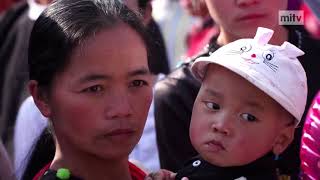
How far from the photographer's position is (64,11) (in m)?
2.30

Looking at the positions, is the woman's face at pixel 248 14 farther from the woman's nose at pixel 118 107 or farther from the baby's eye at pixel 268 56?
the woman's nose at pixel 118 107

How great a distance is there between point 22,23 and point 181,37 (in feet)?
8.77

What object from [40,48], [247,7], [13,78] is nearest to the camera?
[40,48]

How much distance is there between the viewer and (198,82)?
3.01m

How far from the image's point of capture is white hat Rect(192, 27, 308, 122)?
2115 millimetres

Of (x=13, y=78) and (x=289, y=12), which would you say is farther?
(x=13, y=78)

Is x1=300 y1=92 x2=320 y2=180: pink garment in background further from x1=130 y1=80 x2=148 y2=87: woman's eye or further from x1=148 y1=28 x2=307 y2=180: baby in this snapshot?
x1=130 y1=80 x2=148 y2=87: woman's eye

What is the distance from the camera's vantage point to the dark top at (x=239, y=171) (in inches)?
85.1

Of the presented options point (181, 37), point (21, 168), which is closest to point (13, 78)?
point (21, 168)

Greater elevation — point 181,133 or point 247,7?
point 247,7

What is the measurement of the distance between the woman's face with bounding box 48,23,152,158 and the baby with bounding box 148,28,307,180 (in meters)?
0.19

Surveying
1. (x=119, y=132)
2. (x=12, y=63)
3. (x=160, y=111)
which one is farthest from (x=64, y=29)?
(x=12, y=63)

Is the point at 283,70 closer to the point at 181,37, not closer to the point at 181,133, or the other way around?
the point at 181,133

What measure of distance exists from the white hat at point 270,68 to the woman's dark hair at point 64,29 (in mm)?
306
